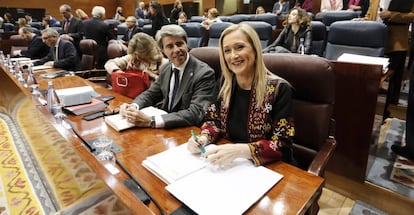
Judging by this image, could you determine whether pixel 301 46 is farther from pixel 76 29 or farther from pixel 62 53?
pixel 76 29

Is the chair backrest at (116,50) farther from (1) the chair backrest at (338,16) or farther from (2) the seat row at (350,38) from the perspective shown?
(1) the chair backrest at (338,16)

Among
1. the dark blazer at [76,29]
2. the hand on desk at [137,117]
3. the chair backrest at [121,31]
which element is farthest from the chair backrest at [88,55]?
the chair backrest at [121,31]

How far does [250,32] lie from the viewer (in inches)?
46.3

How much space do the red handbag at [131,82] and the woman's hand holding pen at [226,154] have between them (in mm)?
1240

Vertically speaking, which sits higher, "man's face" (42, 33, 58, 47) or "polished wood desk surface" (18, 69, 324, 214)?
"man's face" (42, 33, 58, 47)

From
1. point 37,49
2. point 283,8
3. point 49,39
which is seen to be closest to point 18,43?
point 37,49

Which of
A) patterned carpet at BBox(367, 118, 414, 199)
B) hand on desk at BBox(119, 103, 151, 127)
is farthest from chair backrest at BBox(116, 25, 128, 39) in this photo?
patterned carpet at BBox(367, 118, 414, 199)

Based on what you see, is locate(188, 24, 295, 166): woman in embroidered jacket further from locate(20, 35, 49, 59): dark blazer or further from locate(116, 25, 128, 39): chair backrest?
locate(116, 25, 128, 39): chair backrest

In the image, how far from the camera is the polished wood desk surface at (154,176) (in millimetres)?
740

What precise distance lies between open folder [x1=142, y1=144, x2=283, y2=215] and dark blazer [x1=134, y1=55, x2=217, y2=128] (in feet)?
1.27

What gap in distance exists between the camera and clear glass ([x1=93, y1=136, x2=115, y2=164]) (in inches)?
40.2

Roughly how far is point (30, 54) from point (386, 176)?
15.7 ft

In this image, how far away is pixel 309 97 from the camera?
1.29 m

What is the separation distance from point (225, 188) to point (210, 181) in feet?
0.20
